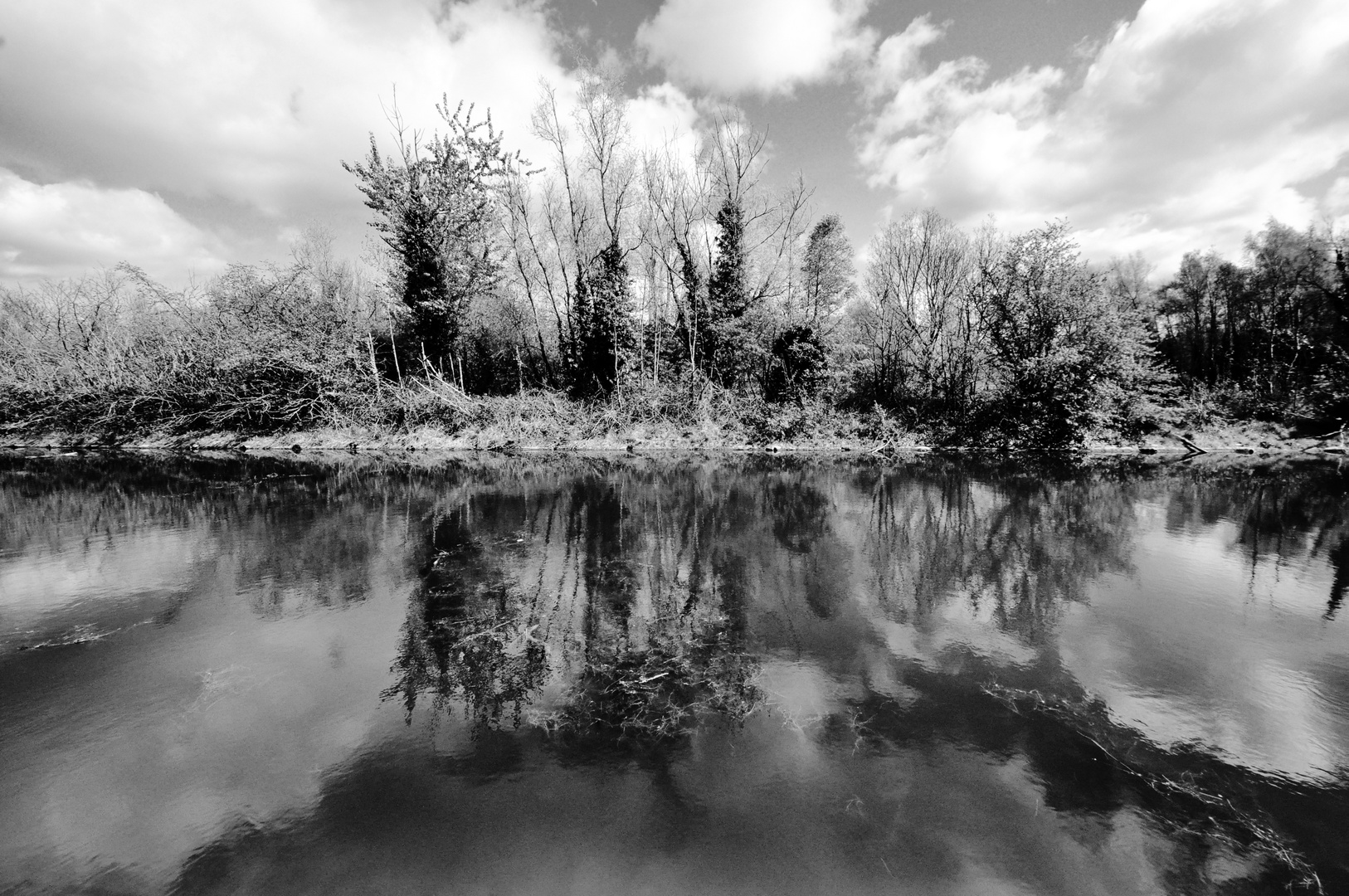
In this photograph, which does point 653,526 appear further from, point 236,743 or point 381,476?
point 381,476

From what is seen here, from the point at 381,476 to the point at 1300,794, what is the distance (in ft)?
62.4

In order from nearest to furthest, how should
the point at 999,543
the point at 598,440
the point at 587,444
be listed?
the point at 999,543 → the point at 587,444 → the point at 598,440

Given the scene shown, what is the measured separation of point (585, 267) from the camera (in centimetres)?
2786

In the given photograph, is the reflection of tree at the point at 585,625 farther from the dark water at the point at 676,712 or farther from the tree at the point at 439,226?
the tree at the point at 439,226

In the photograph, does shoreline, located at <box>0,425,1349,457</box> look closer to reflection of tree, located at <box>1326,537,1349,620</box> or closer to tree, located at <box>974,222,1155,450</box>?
tree, located at <box>974,222,1155,450</box>

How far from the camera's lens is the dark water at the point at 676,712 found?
3330 mm

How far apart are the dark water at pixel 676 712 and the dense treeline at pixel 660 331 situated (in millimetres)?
15480

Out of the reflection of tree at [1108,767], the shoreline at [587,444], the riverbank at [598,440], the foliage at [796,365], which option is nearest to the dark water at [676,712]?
the reflection of tree at [1108,767]

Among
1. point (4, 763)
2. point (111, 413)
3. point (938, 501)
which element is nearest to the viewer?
point (4, 763)

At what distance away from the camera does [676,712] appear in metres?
4.74

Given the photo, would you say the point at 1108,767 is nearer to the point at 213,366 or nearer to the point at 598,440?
the point at 598,440

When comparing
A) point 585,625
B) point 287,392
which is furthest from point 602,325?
point 585,625

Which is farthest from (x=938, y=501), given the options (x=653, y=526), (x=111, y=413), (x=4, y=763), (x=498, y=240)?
(x=111, y=413)

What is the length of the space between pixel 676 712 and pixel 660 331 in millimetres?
24522
